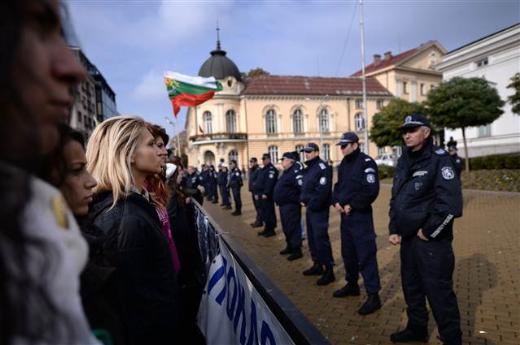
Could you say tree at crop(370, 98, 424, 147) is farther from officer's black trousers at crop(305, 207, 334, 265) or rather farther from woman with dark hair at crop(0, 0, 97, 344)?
woman with dark hair at crop(0, 0, 97, 344)

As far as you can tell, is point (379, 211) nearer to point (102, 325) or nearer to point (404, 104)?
point (102, 325)

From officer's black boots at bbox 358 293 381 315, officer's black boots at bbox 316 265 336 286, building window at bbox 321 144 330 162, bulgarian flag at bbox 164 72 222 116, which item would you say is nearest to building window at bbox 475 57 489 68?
building window at bbox 321 144 330 162

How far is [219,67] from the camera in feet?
168

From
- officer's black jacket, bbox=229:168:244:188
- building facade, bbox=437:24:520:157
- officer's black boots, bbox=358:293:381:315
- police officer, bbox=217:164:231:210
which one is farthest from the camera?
building facade, bbox=437:24:520:157

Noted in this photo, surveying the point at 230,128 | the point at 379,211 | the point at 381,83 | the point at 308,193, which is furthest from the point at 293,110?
the point at 308,193

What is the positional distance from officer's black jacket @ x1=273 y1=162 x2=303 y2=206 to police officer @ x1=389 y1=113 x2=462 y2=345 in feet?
13.2

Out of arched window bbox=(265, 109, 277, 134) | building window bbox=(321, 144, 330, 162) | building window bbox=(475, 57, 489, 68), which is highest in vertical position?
building window bbox=(475, 57, 489, 68)

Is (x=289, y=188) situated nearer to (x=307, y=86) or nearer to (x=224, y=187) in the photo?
(x=224, y=187)

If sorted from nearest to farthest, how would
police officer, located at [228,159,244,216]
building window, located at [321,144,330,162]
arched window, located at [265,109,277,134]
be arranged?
police officer, located at [228,159,244,216] → arched window, located at [265,109,277,134] → building window, located at [321,144,330,162]

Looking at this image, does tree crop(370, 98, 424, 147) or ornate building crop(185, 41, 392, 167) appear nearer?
tree crop(370, 98, 424, 147)

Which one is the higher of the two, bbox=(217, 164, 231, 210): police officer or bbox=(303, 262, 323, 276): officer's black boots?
bbox=(217, 164, 231, 210): police officer

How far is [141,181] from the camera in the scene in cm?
232

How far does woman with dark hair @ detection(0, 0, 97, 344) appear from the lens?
60 cm

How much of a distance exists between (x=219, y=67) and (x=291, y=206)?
46186 mm
